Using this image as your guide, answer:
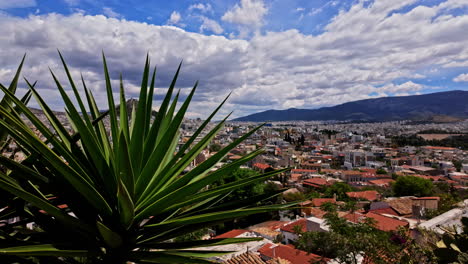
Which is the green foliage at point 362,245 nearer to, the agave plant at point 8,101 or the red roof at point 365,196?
the agave plant at point 8,101

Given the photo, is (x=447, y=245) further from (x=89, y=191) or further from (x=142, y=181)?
(x=89, y=191)

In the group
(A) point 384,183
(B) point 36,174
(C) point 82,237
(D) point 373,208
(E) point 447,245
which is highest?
(B) point 36,174

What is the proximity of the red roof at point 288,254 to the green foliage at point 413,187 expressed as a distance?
85.5 feet

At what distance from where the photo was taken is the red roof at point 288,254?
10000 millimetres

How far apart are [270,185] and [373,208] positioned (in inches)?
353

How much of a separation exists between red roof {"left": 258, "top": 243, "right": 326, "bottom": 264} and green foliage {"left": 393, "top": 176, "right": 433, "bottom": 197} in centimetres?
2605

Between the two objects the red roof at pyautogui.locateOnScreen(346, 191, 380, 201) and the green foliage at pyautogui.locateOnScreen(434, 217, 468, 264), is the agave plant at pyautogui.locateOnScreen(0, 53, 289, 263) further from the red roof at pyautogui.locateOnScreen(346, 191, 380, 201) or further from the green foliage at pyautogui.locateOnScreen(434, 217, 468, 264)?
the red roof at pyautogui.locateOnScreen(346, 191, 380, 201)

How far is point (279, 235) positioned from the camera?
1636cm

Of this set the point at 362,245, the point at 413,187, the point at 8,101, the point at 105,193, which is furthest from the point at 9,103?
the point at 413,187

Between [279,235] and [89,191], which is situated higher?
[89,191]

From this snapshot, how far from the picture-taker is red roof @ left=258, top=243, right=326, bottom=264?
1000cm

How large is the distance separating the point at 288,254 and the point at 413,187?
2668cm

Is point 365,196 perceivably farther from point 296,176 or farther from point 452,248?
point 452,248

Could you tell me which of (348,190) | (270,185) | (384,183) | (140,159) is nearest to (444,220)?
(140,159)
